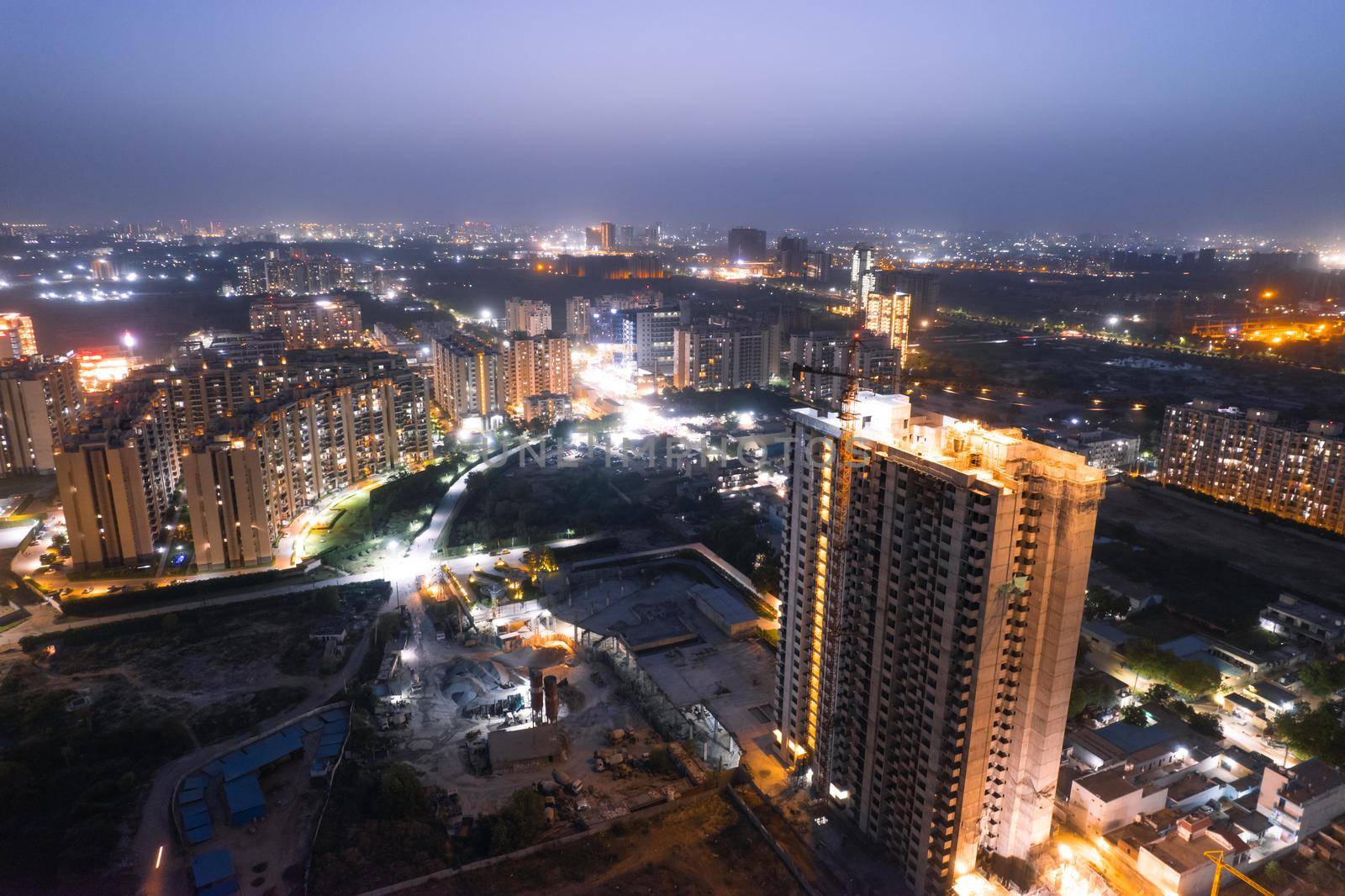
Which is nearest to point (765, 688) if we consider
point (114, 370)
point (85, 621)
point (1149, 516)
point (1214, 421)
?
point (85, 621)

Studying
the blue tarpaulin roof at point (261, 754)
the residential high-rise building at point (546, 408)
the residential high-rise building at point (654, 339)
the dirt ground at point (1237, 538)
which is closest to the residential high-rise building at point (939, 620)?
the blue tarpaulin roof at point (261, 754)

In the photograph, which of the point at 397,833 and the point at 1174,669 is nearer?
the point at 397,833

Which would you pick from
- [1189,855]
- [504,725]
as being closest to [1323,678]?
[1189,855]

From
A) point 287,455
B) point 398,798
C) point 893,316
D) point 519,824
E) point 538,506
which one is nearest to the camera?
point 519,824

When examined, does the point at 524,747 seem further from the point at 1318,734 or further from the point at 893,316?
the point at 893,316

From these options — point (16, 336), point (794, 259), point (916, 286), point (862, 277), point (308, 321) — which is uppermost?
point (794, 259)

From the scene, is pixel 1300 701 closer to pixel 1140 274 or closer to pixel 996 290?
pixel 996 290

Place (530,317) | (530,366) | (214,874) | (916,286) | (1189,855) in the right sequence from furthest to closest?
(916,286)
(530,317)
(530,366)
(214,874)
(1189,855)
